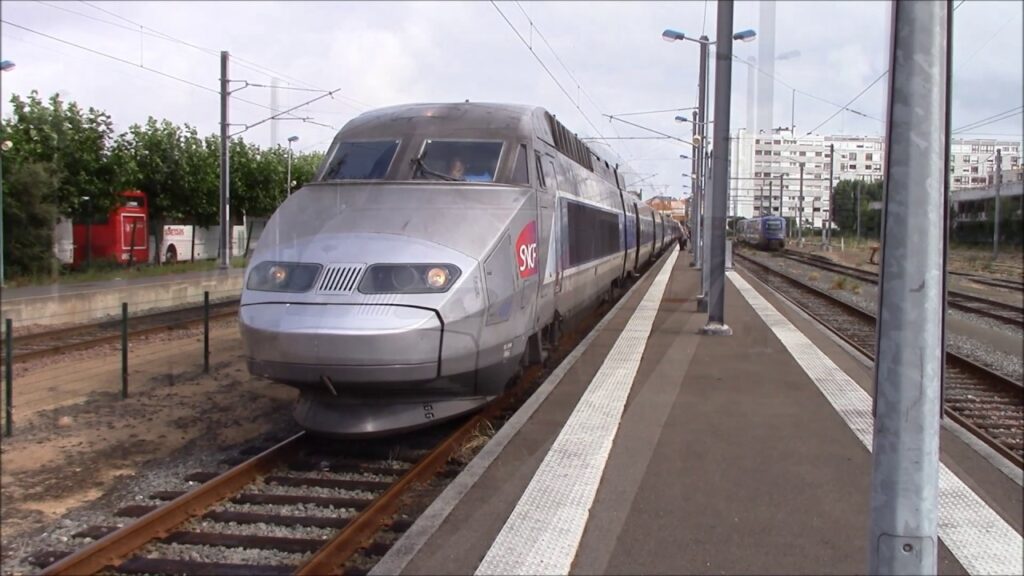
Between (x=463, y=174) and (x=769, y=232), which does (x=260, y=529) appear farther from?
(x=769, y=232)

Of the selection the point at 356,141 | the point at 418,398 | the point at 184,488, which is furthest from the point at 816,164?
the point at 184,488

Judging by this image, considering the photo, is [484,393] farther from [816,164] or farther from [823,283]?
[823,283]

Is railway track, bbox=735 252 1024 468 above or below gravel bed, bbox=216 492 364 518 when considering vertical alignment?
above

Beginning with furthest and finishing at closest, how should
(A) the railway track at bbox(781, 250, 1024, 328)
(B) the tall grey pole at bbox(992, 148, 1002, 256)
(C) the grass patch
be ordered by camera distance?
(A) the railway track at bbox(781, 250, 1024, 328)
(C) the grass patch
(B) the tall grey pole at bbox(992, 148, 1002, 256)

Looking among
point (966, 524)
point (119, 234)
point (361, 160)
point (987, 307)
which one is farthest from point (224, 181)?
point (987, 307)

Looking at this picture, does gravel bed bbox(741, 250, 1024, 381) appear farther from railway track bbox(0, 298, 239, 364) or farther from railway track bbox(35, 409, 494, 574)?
railway track bbox(0, 298, 239, 364)

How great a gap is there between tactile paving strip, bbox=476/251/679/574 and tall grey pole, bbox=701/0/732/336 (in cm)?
399

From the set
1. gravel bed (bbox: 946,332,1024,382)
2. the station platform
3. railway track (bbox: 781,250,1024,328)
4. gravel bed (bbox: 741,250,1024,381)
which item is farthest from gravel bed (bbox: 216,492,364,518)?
railway track (bbox: 781,250,1024,328)

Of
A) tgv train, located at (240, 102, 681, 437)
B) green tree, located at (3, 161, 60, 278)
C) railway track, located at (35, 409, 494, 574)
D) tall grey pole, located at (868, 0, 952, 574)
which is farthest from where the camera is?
green tree, located at (3, 161, 60, 278)

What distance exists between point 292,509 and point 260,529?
1.28ft

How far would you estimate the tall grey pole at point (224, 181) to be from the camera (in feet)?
39.5

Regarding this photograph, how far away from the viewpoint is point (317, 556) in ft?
14.5

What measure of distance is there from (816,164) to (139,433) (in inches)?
457

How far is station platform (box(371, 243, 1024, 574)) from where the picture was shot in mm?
4137
